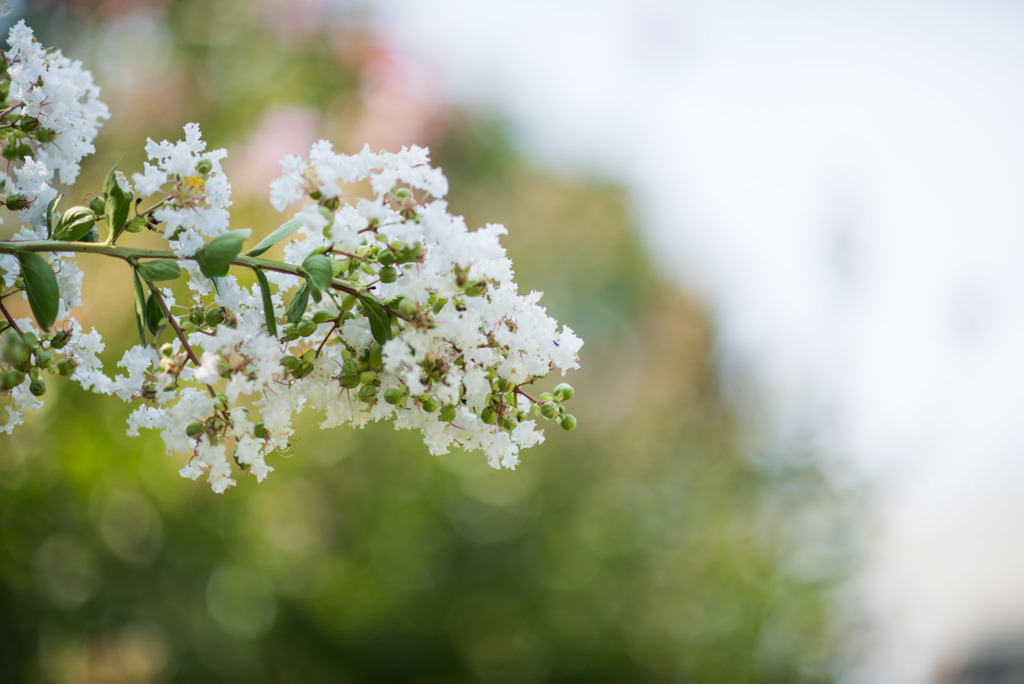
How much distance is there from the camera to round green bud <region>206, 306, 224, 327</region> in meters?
0.56

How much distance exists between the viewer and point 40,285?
536 millimetres

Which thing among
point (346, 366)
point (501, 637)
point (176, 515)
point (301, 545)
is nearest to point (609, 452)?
point (501, 637)

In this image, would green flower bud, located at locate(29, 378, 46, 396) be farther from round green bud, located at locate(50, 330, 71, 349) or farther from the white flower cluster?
the white flower cluster

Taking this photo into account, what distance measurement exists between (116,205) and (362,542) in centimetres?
204

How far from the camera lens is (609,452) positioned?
9.50 feet

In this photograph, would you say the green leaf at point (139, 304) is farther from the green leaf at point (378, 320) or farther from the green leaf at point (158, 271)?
the green leaf at point (378, 320)

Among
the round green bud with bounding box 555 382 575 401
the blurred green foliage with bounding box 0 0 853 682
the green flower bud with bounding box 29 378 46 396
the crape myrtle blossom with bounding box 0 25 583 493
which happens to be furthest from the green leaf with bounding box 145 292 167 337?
the blurred green foliage with bounding box 0 0 853 682

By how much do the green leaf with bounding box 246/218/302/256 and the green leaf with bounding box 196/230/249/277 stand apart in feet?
0.13

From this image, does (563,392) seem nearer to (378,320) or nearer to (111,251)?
(378,320)

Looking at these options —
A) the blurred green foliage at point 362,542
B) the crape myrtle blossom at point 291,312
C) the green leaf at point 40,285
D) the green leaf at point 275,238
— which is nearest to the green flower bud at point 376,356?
the crape myrtle blossom at point 291,312

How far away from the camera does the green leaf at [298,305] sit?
1.81ft

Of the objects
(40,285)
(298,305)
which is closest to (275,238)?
(298,305)

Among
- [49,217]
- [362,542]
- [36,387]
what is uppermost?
[362,542]

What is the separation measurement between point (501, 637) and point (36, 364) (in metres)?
2.15
